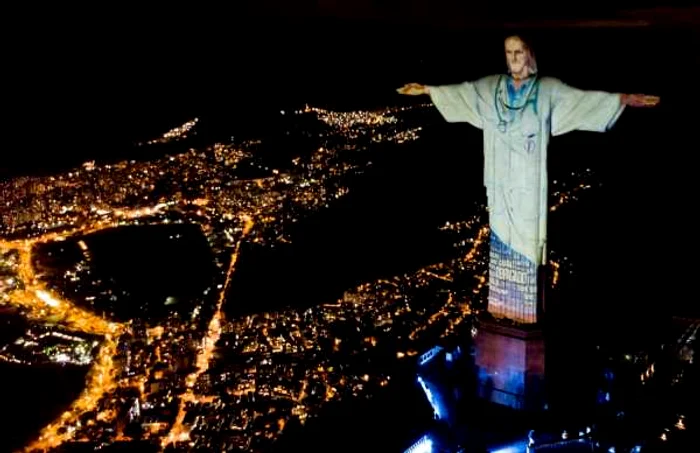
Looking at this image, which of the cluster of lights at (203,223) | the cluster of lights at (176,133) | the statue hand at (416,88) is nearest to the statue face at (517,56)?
the statue hand at (416,88)

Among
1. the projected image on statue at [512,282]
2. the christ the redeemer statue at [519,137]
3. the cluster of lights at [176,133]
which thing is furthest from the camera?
the cluster of lights at [176,133]

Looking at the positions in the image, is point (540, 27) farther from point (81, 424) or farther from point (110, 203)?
point (81, 424)

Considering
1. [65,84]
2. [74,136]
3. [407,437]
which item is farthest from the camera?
[65,84]

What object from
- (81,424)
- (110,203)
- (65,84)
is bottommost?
(81,424)

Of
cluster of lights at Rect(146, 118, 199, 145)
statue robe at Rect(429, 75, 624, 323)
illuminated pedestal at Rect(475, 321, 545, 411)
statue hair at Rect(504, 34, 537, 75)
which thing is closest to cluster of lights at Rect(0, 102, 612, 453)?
cluster of lights at Rect(146, 118, 199, 145)

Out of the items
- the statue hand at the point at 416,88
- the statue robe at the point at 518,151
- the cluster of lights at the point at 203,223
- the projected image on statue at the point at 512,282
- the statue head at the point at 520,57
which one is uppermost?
the statue head at the point at 520,57

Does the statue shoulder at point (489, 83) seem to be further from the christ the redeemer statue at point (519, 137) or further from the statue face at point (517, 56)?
the statue face at point (517, 56)

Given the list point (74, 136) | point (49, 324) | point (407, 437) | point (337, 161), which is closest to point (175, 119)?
point (74, 136)
